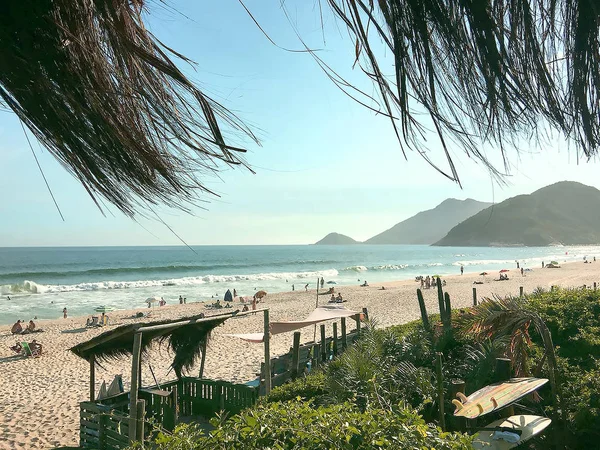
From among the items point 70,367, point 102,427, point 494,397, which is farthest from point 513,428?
point 70,367

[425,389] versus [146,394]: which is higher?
[425,389]

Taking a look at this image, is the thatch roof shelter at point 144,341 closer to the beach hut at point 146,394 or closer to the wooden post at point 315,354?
the beach hut at point 146,394

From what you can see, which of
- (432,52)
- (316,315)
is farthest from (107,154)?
(316,315)

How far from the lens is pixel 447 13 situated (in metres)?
0.94

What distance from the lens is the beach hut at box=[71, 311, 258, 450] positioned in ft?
20.5

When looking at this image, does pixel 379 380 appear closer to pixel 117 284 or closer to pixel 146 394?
pixel 146 394

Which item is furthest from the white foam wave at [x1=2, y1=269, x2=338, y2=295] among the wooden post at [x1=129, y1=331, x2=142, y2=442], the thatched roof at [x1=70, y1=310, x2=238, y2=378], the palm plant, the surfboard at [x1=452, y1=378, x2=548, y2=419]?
the surfboard at [x1=452, y1=378, x2=548, y2=419]

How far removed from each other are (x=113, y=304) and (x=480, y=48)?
39.4 meters

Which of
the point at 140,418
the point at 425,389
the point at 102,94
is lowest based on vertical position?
the point at 140,418

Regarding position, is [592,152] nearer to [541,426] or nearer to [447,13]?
[447,13]

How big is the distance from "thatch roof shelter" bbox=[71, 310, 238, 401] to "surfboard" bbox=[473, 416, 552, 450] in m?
4.05

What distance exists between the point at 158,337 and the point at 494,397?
5725mm

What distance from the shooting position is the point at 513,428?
4641mm

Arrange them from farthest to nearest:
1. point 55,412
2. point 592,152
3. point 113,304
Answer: point 113,304
point 55,412
point 592,152
